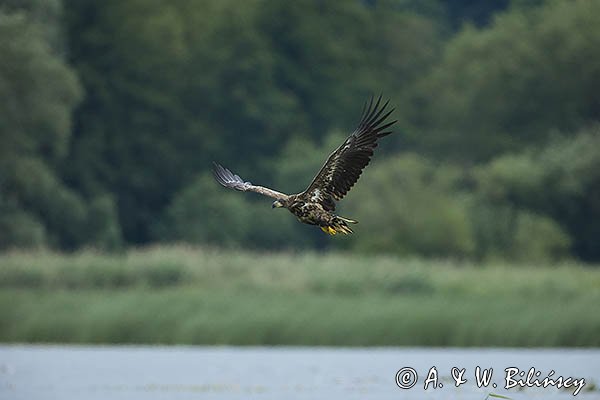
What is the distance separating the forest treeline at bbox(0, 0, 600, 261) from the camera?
145 ft

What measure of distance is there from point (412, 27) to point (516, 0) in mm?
4828

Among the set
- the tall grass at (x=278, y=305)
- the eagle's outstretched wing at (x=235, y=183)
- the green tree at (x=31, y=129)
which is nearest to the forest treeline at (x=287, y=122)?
the green tree at (x=31, y=129)

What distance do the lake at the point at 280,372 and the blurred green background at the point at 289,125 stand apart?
11389 millimetres

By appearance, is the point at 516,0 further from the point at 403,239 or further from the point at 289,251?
the point at 403,239

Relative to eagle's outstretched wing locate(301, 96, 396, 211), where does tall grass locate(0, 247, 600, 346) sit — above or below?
above

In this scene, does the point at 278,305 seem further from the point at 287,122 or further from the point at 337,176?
the point at 287,122

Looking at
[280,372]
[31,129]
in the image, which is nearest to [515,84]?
[31,129]

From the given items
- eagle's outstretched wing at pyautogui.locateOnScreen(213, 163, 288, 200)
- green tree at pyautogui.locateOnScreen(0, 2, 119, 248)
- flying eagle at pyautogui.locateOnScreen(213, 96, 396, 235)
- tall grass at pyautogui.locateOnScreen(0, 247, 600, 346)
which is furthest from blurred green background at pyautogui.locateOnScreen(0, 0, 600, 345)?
flying eagle at pyautogui.locateOnScreen(213, 96, 396, 235)

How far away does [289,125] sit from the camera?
177 ft

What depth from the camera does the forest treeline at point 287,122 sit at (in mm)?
44312

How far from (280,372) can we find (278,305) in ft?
15.4

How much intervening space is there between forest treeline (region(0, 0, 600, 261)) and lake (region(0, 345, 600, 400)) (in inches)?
576

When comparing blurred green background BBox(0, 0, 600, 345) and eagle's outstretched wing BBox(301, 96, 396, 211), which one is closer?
eagle's outstretched wing BBox(301, 96, 396, 211)

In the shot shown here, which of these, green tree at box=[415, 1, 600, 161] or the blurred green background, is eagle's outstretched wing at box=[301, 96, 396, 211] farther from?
green tree at box=[415, 1, 600, 161]
